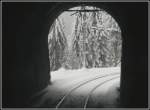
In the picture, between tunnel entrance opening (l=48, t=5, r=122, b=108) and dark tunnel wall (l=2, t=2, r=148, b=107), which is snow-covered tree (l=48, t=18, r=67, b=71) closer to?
tunnel entrance opening (l=48, t=5, r=122, b=108)

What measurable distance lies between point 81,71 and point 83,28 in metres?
10.2

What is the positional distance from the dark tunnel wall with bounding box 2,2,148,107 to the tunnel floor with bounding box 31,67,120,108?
0.81 metres

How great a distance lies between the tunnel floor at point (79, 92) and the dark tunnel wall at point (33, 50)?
2.66ft

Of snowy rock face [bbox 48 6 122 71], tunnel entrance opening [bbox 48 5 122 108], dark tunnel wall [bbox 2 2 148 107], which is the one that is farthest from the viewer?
snowy rock face [bbox 48 6 122 71]

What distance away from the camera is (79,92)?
18719mm

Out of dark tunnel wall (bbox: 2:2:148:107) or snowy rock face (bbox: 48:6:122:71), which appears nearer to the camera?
dark tunnel wall (bbox: 2:2:148:107)

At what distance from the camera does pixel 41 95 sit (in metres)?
17.6

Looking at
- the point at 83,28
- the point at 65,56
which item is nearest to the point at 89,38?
Answer: the point at 83,28

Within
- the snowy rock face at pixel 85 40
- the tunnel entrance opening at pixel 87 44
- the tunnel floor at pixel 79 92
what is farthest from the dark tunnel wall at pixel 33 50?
the snowy rock face at pixel 85 40

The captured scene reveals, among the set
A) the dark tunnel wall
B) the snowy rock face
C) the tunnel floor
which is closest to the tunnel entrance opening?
the snowy rock face

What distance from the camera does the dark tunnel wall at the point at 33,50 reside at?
12844 mm

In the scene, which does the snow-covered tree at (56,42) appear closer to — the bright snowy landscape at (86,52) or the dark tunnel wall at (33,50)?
the bright snowy landscape at (86,52)

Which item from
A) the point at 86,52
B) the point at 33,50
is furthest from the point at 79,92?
the point at 86,52

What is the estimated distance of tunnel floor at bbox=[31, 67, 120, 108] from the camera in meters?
15.8
